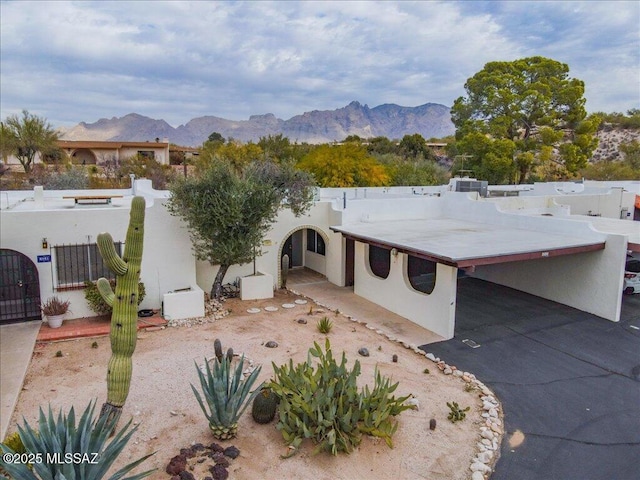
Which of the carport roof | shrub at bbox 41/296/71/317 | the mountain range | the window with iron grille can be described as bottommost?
shrub at bbox 41/296/71/317

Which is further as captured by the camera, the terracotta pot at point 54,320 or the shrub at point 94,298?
the shrub at point 94,298

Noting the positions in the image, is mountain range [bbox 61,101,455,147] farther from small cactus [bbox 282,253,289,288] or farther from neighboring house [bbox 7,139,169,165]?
small cactus [bbox 282,253,289,288]

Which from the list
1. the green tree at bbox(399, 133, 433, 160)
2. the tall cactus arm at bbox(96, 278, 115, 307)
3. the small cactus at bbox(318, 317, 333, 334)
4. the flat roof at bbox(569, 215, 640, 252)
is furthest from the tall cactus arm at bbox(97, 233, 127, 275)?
the green tree at bbox(399, 133, 433, 160)

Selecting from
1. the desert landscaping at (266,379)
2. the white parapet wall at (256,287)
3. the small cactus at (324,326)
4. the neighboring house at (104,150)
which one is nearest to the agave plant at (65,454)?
the desert landscaping at (266,379)

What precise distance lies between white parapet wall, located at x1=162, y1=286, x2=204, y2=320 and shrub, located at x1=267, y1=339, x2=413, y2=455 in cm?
671

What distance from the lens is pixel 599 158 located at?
2360 inches

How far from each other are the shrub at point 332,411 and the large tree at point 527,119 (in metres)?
35.4

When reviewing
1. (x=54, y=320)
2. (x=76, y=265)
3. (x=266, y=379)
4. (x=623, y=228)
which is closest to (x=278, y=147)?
(x=623, y=228)

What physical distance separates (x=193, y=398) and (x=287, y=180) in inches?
370

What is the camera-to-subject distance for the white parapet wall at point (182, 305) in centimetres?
1363

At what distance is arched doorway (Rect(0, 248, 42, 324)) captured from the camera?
12.8 m

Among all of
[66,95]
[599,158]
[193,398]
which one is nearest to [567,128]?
[599,158]

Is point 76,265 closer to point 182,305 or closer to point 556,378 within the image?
point 182,305

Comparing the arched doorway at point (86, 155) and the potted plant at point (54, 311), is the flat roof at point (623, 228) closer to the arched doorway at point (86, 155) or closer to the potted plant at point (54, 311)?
the potted plant at point (54, 311)
